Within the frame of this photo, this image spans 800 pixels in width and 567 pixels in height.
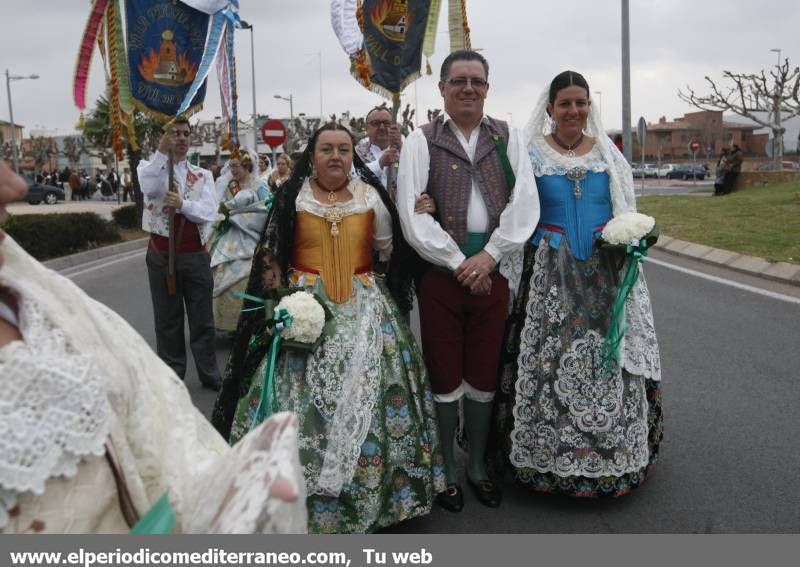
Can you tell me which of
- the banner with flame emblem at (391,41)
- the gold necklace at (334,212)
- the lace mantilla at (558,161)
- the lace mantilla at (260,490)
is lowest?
the lace mantilla at (260,490)

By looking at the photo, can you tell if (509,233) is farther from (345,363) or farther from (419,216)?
(345,363)

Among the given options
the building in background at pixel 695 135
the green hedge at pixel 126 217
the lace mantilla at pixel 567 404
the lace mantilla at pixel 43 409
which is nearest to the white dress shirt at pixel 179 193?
the lace mantilla at pixel 567 404

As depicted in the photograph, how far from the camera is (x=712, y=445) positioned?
181 inches

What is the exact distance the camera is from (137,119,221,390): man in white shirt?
567 centimetres

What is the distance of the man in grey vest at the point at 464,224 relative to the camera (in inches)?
149

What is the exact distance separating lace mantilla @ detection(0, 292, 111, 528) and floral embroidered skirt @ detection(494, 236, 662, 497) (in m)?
2.77

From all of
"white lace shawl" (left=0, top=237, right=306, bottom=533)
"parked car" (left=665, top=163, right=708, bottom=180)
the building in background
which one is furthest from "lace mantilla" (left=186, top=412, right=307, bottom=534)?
the building in background

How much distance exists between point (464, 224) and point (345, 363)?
0.86 meters

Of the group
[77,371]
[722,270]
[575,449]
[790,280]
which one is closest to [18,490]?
[77,371]

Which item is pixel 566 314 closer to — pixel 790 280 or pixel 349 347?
pixel 349 347

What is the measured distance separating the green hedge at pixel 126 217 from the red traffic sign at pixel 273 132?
4.05 metres

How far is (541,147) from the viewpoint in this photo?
13.6 feet

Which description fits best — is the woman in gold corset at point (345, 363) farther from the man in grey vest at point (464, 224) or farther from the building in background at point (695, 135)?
the building in background at point (695, 135)

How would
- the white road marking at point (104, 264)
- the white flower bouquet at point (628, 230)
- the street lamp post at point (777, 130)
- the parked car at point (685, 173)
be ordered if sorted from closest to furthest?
1. the white flower bouquet at point (628, 230)
2. the white road marking at point (104, 264)
3. the street lamp post at point (777, 130)
4. the parked car at point (685, 173)
